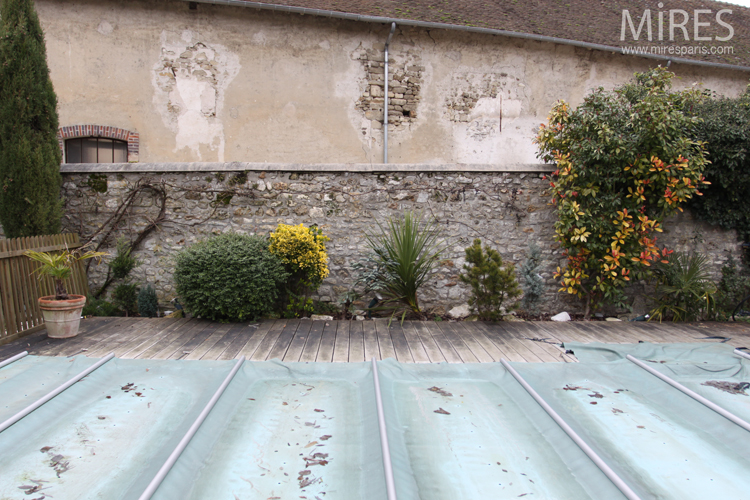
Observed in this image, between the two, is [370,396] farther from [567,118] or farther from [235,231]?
[567,118]

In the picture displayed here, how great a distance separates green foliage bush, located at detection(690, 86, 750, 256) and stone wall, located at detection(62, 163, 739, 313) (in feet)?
6.13

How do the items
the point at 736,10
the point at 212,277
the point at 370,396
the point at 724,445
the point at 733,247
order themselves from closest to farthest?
1. the point at 724,445
2. the point at 370,396
3. the point at 212,277
4. the point at 733,247
5. the point at 736,10

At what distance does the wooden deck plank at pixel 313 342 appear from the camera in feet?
11.8

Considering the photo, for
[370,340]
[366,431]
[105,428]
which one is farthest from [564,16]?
[105,428]

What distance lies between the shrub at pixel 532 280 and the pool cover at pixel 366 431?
1.49m

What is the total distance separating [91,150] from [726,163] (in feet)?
30.0

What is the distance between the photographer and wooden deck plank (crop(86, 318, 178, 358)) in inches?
144

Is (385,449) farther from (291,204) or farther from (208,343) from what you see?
(291,204)

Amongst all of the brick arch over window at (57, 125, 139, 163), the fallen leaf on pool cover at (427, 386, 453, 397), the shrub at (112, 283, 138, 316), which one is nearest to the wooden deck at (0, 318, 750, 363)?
the shrub at (112, 283, 138, 316)

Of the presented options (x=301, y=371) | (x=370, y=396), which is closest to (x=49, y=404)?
(x=301, y=371)

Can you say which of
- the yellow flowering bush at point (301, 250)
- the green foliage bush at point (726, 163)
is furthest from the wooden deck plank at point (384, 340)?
the green foliage bush at point (726, 163)

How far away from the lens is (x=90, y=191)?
5.00 metres

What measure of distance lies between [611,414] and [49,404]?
3.49 metres

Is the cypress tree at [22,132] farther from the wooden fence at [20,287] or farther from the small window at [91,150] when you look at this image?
the small window at [91,150]
